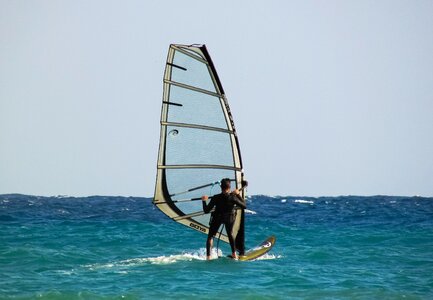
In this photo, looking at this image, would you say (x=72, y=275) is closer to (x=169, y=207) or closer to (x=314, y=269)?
(x=169, y=207)

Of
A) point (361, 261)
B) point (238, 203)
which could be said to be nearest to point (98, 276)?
point (238, 203)

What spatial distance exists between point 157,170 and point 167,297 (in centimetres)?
262

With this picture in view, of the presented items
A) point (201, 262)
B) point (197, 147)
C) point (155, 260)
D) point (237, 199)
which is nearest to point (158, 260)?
point (155, 260)

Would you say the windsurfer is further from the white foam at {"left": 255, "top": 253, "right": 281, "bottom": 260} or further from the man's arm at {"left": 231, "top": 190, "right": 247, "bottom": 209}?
the white foam at {"left": 255, "top": 253, "right": 281, "bottom": 260}

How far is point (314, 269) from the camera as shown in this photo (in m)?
10.9

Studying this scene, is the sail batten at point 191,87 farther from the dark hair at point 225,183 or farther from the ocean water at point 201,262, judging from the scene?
the ocean water at point 201,262

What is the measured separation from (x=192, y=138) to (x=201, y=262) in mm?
1758

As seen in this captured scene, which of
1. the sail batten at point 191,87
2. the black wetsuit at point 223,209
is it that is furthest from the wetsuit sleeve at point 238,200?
the sail batten at point 191,87

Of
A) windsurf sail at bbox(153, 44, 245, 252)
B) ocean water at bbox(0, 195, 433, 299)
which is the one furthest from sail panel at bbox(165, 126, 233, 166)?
ocean water at bbox(0, 195, 433, 299)

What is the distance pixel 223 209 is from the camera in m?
10.9

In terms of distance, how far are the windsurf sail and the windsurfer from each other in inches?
17.9

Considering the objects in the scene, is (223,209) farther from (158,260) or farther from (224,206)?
(158,260)

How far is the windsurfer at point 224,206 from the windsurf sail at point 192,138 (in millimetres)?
455

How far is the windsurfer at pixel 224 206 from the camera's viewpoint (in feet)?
35.4
